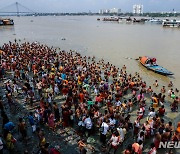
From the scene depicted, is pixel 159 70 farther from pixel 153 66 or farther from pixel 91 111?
pixel 91 111

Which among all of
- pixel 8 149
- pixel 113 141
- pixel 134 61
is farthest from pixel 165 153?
pixel 134 61

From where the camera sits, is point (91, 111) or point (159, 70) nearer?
point (91, 111)

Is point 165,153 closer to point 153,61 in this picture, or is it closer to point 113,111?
point 113,111

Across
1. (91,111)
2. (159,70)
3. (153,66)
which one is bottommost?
(159,70)

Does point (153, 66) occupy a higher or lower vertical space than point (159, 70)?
higher

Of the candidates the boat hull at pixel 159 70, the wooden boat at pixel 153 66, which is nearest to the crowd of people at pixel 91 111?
the boat hull at pixel 159 70

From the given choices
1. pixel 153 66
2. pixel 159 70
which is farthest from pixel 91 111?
pixel 153 66

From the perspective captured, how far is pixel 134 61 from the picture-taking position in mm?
30172

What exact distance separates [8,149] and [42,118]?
2.52 metres

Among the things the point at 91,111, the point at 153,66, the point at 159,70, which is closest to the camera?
the point at 91,111

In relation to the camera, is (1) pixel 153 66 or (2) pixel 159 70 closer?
(2) pixel 159 70

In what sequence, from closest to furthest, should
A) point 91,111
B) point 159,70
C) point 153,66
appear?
point 91,111 → point 159,70 → point 153,66

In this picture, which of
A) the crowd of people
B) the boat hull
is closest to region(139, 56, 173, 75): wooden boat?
the boat hull

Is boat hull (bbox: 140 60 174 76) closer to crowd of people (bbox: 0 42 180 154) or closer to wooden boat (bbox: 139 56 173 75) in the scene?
wooden boat (bbox: 139 56 173 75)
